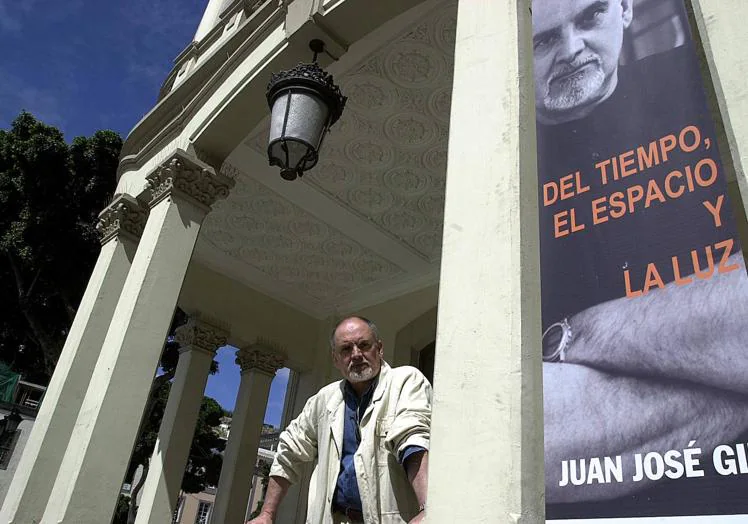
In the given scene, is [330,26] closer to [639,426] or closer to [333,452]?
[333,452]

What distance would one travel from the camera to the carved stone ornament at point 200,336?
9641mm

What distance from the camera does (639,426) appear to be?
2141mm

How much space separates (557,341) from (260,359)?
8.46 metres

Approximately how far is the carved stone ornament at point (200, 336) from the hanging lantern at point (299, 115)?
6.40 meters

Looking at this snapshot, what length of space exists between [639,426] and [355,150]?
229 inches

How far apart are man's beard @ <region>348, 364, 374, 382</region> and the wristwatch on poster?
761mm

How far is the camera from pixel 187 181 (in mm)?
6270

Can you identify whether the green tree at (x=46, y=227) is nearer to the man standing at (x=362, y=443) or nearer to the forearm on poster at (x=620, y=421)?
the man standing at (x=362, y=443)

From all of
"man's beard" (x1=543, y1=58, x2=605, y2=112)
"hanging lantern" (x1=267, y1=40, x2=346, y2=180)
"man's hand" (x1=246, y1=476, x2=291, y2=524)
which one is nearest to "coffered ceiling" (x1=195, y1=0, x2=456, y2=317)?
"hanging lantern" (x1=267, y1=40, x2=346, y2=180)

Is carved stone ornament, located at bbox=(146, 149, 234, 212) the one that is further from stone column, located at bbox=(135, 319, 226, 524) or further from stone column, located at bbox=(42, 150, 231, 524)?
stone column, located at bbox=(135, 319, 226, 524)

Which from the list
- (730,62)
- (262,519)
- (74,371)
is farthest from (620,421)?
(74,371)

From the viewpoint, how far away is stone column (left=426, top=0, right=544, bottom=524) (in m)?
1.84

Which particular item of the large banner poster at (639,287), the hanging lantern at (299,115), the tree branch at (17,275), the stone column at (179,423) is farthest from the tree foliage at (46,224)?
the large banner poster at (639,287)

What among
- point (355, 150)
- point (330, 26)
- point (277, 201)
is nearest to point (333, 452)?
point (330, 26)
